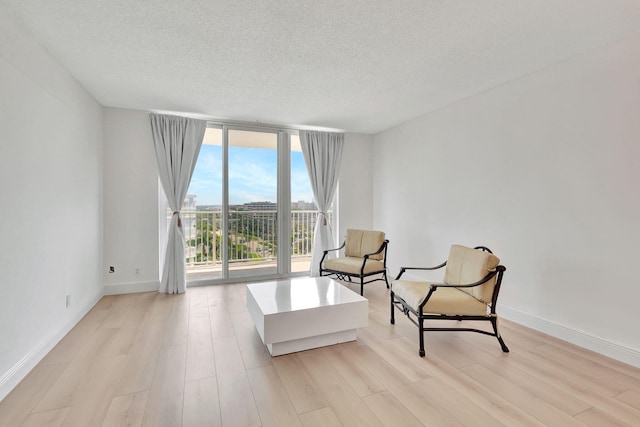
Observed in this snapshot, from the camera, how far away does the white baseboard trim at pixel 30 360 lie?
191 cm

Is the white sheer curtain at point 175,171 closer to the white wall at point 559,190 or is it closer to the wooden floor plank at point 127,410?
the wooden floor plank at point 127,410

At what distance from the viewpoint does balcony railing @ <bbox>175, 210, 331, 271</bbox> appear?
4.61 meters

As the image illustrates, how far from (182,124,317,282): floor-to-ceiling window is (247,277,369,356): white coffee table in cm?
194

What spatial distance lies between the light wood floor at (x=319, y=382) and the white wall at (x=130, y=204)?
4.22ft

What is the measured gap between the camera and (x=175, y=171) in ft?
13.9

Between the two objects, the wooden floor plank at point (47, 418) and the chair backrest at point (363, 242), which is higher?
the chair backrest at point (363, 242)

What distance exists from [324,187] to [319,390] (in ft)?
11.6

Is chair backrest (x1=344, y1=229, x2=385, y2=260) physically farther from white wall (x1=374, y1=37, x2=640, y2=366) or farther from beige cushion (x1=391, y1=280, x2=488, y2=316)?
beige cushion (x1=391, y1=280, x2=488, y2=316)

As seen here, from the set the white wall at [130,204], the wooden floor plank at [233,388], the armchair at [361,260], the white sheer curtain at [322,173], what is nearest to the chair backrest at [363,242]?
the armchair at [361,260]

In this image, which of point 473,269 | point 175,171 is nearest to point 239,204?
point 175,171

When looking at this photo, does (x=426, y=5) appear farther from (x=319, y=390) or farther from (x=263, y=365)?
(x=263, y=365)

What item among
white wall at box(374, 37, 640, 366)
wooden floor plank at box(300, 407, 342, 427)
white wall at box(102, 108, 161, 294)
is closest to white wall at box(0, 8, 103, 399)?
white wall at box(102, 108, 161, 294)

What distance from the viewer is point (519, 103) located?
3014 millimetres

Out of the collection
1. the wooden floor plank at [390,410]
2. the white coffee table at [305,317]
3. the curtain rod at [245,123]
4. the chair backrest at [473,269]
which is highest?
the curtain rod at [245,123]
